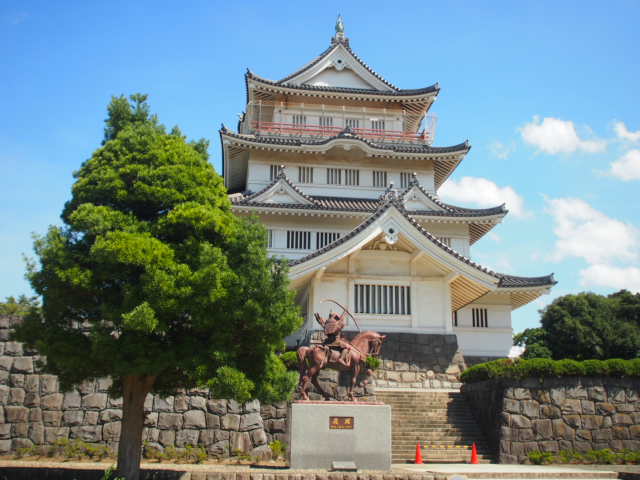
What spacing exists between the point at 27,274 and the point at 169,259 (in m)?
3.01

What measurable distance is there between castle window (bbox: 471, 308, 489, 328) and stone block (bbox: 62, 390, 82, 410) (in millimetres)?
18339

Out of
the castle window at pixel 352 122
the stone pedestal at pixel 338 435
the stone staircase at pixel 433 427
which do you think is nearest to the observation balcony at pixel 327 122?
the castle window at pixel 352 122

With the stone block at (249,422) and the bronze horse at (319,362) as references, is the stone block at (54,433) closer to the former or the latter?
the stone block at (249,422)

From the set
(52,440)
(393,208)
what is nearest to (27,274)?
(52,440)

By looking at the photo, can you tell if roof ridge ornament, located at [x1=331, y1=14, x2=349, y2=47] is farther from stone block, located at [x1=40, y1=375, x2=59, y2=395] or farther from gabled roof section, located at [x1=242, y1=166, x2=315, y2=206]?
stone block, located at [x1=40, y1=375, x2=59, y2=395]

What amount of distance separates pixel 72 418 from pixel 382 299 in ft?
40.0

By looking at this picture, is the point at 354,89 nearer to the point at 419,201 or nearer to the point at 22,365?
the point at 419,201

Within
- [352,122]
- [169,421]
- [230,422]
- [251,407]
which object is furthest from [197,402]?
[352,122]

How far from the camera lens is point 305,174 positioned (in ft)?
99.7

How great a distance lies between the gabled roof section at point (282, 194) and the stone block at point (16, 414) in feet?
45.1

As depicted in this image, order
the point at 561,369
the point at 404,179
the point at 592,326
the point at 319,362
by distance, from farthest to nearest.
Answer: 1. the point at 592,326
2. the point at 404,179
3. the point at 561,369
4. the point at 319,362

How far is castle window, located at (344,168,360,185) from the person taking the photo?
30.5 meters

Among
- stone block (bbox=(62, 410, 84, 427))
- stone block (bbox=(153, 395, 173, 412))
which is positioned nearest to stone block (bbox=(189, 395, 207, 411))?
stone block (bbox=(153, 395, 173, 412))

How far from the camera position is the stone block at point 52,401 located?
54.6 ft
